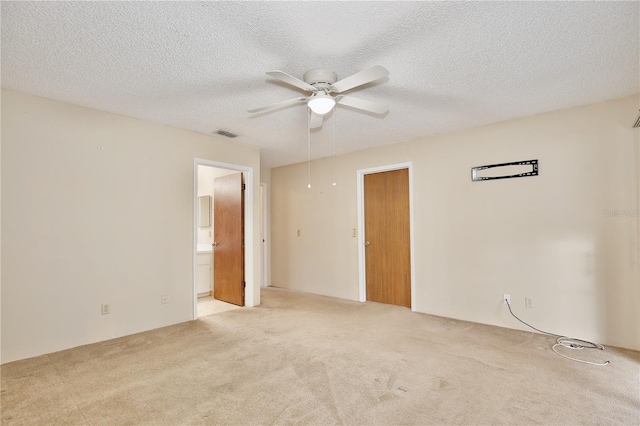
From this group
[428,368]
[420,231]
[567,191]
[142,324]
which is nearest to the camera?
[428,368]

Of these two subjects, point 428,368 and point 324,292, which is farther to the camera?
point 324,292

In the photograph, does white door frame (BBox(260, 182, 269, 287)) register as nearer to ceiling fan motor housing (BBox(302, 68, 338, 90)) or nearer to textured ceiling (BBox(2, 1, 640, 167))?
textured ceiling (BBox(2, 1, 640, 167))

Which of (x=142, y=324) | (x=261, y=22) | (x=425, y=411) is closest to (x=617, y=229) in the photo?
(x=425, y=411)

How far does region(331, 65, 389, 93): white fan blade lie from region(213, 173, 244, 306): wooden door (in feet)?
9.24

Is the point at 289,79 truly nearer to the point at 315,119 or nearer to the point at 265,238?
the point at 315,119

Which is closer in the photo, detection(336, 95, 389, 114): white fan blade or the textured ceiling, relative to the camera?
the textured ceiling

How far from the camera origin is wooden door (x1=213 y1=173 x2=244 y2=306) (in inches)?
185

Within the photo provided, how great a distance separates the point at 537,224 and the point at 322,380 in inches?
111

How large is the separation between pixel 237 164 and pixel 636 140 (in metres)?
4.44

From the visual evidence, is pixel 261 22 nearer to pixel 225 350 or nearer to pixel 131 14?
pixel 131 14

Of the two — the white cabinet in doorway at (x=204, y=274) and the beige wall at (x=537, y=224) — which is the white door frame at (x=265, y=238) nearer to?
the white cabinet in doorway at (x=204, y=274)

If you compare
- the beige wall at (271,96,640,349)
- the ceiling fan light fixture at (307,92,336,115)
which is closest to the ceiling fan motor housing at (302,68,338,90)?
the ceiling fan light fixture at (307,92,336,115)

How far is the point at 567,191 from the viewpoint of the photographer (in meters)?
3.24

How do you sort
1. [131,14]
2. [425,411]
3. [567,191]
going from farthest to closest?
[567,191]
[425,411]
[131,14]
